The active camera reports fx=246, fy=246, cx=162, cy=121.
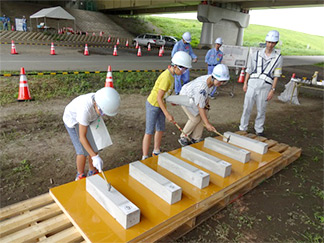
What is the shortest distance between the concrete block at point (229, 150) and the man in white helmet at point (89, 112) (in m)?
1.83

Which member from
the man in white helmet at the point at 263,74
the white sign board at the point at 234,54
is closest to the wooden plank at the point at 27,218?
the man in white helmet at the point at 263,74

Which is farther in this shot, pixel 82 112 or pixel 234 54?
pixel 234 54

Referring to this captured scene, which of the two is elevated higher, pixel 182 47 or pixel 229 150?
pixel 182 47

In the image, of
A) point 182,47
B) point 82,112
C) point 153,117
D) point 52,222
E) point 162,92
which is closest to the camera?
point 52,222

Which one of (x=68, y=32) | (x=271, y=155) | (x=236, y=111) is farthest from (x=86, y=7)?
(x=271, y=155)

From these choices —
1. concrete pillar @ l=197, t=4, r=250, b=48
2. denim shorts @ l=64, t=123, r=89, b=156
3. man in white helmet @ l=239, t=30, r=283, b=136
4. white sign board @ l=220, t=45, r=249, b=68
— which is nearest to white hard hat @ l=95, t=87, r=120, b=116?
denim shorts @ l=64, t=123, r=89, b=156

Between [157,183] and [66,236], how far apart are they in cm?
93

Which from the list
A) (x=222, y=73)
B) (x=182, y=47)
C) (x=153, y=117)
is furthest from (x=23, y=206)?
(x=182, y=47)

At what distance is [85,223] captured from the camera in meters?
2.09

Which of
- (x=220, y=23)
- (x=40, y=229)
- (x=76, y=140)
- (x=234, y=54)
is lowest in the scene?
(x=40, y=229)

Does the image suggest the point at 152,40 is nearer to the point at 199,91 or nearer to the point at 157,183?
the point at 199,91

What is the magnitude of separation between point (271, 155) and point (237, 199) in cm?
103

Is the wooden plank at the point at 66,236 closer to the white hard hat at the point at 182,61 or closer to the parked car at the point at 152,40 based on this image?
the white hard hat at the point at 182,61

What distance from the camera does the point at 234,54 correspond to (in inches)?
361
